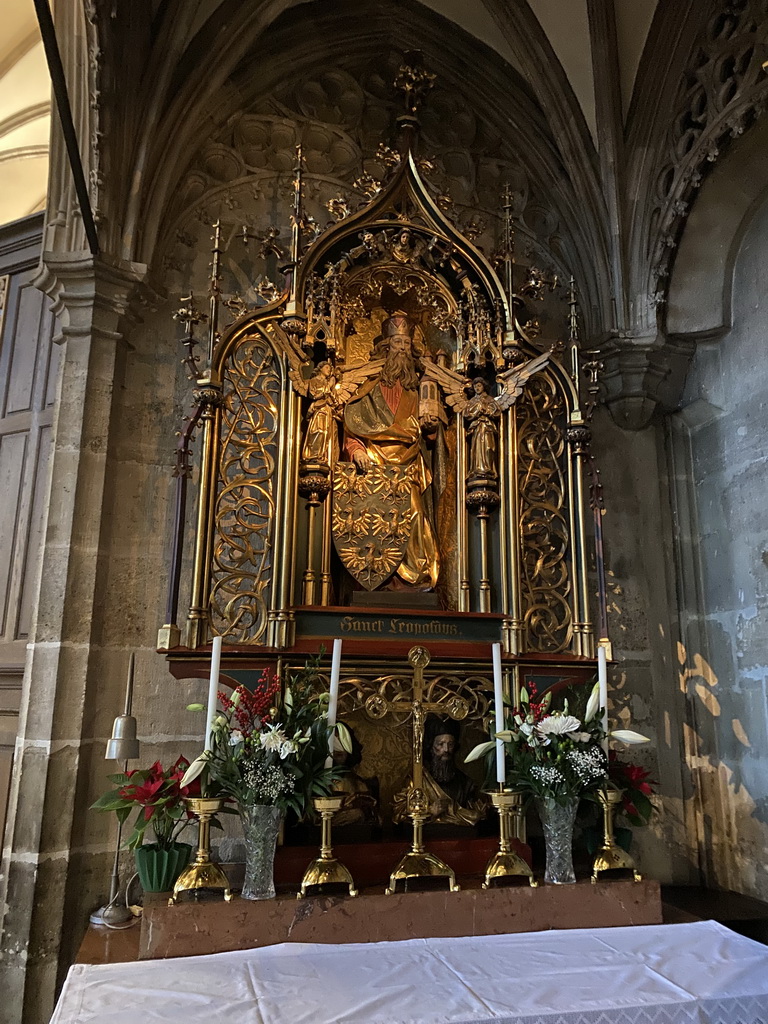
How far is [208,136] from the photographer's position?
17.5ft

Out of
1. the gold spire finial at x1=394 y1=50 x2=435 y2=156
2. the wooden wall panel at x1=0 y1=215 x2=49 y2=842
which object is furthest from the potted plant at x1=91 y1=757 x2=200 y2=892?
the gold spire finial at x1=394 y1=50 x2=435 y2=156

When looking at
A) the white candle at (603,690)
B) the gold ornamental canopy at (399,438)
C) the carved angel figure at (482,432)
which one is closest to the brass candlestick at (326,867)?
the gold ornamental canopy at (399,438)

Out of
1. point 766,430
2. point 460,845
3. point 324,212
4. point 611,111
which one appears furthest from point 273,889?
point 611,111

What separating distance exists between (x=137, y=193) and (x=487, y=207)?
94.7 inches

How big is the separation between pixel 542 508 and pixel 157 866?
2.58 m

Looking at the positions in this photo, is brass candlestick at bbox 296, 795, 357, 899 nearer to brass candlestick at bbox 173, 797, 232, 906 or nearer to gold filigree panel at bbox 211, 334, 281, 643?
brass candlestick at bbox 173, 797, 232, 906

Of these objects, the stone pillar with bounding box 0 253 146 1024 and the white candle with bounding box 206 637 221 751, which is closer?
the white candle with bounding box 206 637 221 751

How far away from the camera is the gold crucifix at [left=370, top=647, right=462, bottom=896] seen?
335cm

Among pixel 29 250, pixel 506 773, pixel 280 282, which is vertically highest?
pixel 29 250

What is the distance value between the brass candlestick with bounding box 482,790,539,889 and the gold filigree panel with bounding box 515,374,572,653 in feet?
3.69

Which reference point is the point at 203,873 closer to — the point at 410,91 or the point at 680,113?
the point at 410,91

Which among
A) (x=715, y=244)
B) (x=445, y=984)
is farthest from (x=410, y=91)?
(x=445, y=984)

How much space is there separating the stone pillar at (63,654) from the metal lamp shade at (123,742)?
61 cm

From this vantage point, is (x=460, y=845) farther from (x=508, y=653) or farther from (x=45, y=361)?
(x=45, y=361)
